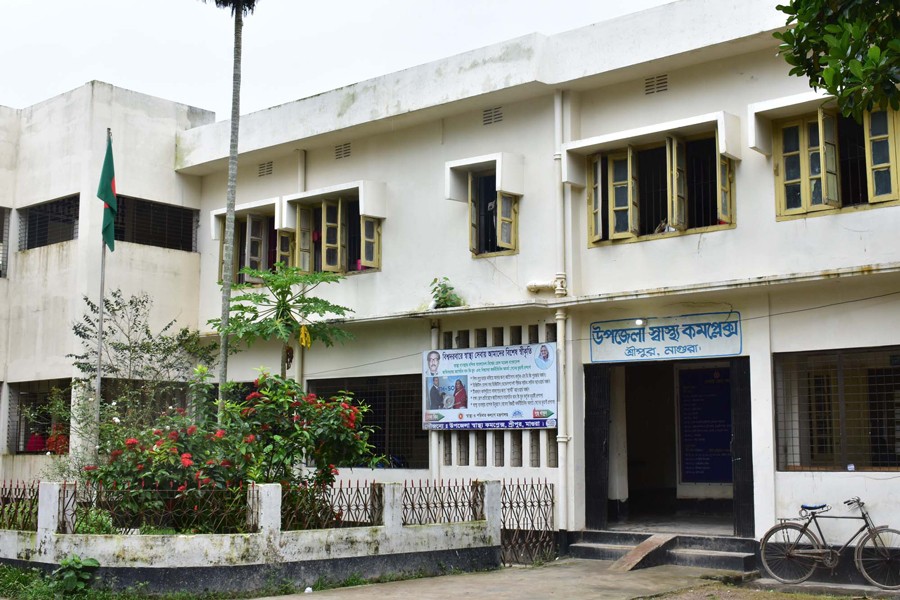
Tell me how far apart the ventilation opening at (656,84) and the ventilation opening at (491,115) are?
7.59 feet

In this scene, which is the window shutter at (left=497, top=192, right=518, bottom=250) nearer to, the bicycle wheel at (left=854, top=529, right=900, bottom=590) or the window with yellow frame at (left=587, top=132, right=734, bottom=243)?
the window with yellow frame at (left=587, top=132, right=734, bottom=243)

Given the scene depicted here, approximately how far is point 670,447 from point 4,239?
1266 cm

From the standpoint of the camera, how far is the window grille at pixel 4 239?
19.8 metres

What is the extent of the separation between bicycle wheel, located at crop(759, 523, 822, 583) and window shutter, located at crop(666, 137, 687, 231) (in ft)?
12.7

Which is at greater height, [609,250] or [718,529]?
[609,250]

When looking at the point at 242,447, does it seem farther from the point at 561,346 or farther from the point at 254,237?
the point at 254,237

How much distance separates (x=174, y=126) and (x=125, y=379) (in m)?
4.75

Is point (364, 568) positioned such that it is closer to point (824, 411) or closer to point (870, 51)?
point (824, 411)

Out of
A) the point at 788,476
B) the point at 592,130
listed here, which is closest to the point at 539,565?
the point at 788,476

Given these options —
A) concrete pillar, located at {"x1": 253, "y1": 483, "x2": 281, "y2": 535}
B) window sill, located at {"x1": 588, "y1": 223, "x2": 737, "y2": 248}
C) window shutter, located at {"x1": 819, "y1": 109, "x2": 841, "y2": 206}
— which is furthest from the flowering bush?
window shutter, located at {"x1": 819, "y1": 109, "x2": 841, "y2": 206}

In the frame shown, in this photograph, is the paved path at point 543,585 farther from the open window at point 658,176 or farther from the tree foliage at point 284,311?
the tree foliage at point 284,311

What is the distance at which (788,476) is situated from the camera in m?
12.4

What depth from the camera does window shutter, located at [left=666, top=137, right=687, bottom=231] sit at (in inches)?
522

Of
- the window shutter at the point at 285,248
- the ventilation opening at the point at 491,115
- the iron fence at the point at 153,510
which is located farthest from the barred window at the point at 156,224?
the iron fence at the point at 153,510
